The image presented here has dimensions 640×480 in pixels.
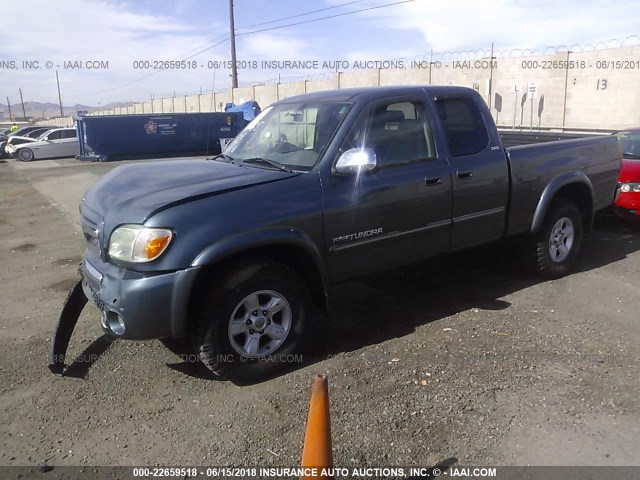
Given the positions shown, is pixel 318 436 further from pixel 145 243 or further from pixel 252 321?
pixel 145 243

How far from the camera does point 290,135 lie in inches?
175

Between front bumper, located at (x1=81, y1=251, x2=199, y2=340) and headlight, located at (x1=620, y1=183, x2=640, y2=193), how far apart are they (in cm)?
630

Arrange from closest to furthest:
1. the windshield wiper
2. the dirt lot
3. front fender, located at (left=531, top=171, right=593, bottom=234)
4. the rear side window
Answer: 1. the dirt lot
2. the windshield wiper
3. the rear side window
4. front fender, located at (left=531, top=171, right=593, bottom=234)

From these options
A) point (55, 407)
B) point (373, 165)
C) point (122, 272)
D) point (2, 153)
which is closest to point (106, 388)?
point (55, 407)

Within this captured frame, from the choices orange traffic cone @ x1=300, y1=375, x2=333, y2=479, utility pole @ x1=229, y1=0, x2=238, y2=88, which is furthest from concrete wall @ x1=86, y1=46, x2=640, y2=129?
orange traffic cone @ x1=300, y1=375, x2=333, y2=479

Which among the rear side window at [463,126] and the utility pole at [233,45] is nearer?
the rear side window at [463,126]

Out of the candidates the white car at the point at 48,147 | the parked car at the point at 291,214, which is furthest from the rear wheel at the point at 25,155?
the parked car at the point at 291,214

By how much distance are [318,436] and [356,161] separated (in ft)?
6.75

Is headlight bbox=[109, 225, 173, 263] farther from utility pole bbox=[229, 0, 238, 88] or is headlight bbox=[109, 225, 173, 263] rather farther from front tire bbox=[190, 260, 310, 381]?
utility pole bbox=[229, 0, 238, 88]

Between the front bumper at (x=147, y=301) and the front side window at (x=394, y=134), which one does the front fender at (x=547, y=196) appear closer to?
the front side window at (x=394, y=134)

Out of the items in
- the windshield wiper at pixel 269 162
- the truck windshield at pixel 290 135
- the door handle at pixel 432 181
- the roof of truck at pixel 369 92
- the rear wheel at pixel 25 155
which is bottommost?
the rear wheel at pixel 25 155

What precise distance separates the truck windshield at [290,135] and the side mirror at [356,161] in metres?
0.20

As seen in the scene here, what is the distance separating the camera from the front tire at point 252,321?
11.5 feet

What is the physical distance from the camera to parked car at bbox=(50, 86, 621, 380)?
3.34 m
